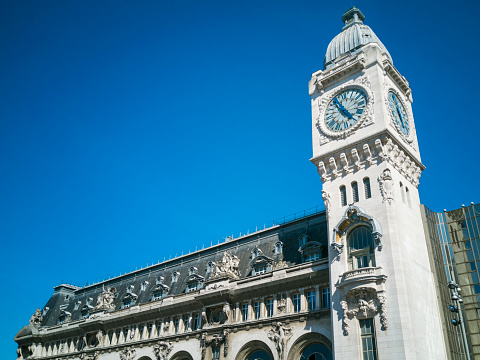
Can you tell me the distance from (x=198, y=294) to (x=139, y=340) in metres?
12.0

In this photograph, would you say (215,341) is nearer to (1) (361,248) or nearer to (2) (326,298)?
(2) (326,298)

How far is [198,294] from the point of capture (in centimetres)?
5919

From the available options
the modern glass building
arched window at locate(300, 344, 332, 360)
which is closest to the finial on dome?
the modern glass building

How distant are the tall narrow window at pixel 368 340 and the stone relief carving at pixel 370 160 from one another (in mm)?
15707

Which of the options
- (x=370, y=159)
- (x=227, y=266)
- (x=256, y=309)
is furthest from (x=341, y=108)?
(x=256, y=309)

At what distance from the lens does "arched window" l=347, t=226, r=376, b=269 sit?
147ft

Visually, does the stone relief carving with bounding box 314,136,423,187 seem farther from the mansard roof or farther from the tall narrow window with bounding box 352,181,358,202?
the mansard roof

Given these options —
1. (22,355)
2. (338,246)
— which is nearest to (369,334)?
(338,246)

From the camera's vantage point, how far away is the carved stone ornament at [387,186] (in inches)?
1791

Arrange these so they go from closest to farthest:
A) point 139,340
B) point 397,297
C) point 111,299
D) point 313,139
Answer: point 397,297 → point 313,139 → point 139,340 → point 111,299

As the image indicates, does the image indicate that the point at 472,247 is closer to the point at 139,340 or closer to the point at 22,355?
the point at 139,340

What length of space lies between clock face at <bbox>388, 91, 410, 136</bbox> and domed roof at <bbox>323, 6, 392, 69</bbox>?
23.5 feet

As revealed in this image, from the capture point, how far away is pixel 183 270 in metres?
70.1

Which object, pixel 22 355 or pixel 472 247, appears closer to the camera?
pixel 472 247
